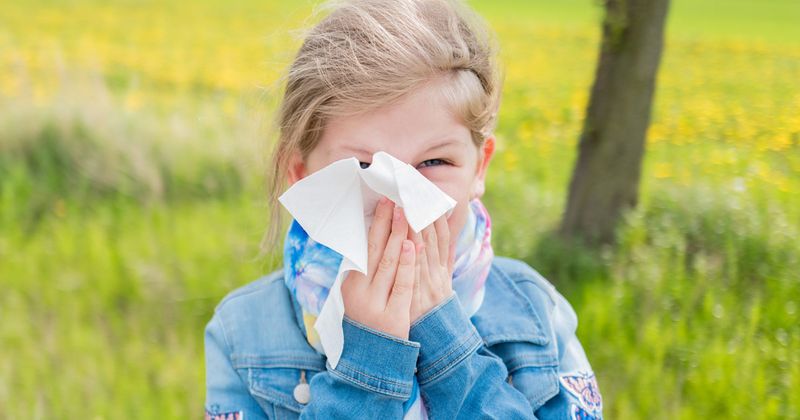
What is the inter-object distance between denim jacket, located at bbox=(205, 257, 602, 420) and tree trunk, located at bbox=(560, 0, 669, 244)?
1563 millimetres

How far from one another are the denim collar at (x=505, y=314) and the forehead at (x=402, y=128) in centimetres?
39

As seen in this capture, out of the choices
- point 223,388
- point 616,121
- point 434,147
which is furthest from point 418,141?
point 616,121

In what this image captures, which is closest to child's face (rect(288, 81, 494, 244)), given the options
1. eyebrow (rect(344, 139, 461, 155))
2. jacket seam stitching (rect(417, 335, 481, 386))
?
eyebrow (rect(344, 139, 461, 155))

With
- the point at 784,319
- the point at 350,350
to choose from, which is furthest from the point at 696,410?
the point at 350,350

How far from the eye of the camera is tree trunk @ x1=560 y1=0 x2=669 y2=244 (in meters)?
3.17

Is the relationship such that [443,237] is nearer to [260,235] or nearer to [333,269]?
[333,269]

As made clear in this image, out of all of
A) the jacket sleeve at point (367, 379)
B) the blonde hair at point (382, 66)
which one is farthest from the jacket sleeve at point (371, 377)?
the blonde hair at point (382, 66)

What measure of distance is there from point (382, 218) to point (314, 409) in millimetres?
375

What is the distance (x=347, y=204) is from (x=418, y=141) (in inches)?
7.9

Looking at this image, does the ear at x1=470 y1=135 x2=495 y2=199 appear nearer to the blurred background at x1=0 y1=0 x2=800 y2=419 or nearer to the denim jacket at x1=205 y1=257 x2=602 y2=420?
the denim jacket at x1=205 y1=257 x2=602 y2=420

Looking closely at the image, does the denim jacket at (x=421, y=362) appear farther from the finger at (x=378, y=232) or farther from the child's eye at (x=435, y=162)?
the child's eye at (x=435, y=162)

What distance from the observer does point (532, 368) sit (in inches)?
65.1

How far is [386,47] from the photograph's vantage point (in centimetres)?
160

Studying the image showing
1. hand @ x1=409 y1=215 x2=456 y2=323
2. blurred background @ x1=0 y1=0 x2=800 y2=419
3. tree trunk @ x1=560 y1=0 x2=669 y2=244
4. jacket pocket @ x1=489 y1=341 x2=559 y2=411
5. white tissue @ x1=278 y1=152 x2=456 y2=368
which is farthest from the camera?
tree trunk @ x1=560 y1=0 x2=669 y2=244
